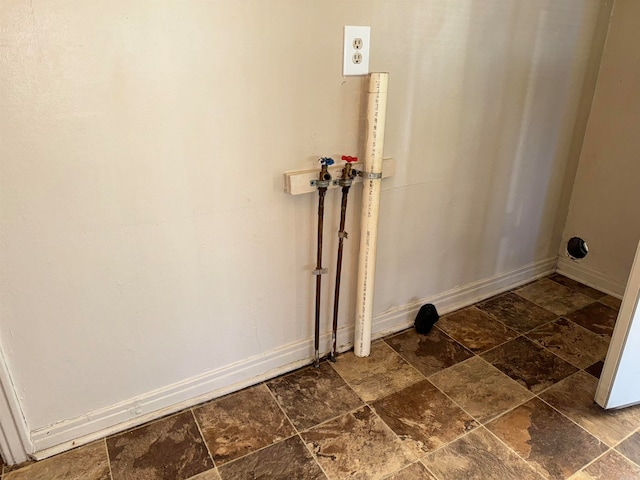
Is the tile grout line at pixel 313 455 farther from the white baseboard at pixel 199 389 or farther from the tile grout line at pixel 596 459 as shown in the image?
Result: the tile grout line at pixel 596 459

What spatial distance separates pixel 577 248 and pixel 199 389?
2.20 m

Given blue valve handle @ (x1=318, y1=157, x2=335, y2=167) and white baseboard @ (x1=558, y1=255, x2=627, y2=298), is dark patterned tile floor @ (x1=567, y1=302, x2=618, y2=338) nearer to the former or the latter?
white baseboard @ (x1=558, y1=255, x2=627, y2=298)

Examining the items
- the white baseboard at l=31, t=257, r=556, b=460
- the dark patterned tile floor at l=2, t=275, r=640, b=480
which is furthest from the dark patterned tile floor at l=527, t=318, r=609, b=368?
the white baseboard at l=31, t=257, r=556, b=460

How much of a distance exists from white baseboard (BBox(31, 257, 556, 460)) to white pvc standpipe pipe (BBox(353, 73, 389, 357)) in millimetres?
120

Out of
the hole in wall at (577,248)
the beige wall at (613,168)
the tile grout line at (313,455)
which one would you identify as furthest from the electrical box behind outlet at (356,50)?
the hole in wall at (577,248)

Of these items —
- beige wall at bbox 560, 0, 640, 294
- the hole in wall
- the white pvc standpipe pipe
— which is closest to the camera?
the white pvc standpipe pipe

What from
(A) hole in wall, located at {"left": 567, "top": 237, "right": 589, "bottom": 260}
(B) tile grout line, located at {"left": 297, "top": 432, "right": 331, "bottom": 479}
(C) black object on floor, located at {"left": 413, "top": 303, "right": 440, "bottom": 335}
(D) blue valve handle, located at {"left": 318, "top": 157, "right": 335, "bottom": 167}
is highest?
(D) blue valve handle, located at {"left": 318, "top": 157, "right": 335, "bottom": 167}

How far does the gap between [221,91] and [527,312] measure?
73.2 inches

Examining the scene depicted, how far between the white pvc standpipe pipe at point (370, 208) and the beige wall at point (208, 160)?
3.1 inches

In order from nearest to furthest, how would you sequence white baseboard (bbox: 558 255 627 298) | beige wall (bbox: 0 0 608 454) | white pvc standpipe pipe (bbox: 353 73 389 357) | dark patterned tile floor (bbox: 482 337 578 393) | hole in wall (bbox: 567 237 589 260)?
beige wall (bbox: 0 0 608 454) → white pvc standpipe pipe (bbox: 353 73 389 357) → dark patterned tile floor (bbox: 482 337 578 393) → white baseboard (bbox: 558 255 627 298) → hole in wall (bbox: 567 237 589 260)

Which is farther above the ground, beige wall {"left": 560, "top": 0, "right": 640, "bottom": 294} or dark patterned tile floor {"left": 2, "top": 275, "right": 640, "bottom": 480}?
beige wall {"left": 560, "top": 0, "right": 640, "bottom": 294}

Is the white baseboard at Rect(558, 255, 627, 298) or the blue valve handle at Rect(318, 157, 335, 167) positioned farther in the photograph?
the white baseboard at Rect(558, 255, 627, 298)

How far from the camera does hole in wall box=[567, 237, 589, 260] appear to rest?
2.58m

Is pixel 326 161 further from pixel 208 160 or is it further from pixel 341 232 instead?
pixel 208 160
